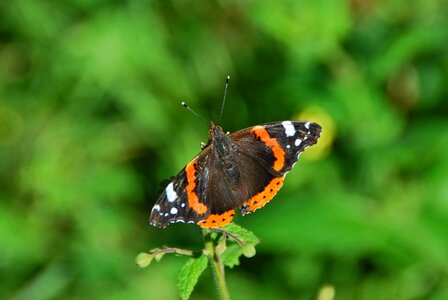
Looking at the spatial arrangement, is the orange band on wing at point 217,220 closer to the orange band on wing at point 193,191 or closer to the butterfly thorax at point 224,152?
the orange band on wing at point 193,191

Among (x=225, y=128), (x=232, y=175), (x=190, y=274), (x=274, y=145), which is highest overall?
(x=225, y=128)

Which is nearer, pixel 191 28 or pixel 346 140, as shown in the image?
pixel 346 140

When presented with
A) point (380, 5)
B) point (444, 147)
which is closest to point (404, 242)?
point (444, 147)

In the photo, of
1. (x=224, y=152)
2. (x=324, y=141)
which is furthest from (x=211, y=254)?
(x=324, y=141)

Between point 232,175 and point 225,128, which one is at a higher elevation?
point 225,128

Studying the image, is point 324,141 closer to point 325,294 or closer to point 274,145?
point 274,145

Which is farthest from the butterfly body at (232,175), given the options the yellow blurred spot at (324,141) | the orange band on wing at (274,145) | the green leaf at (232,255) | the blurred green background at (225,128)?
the yellow blurred spot at (324,141)

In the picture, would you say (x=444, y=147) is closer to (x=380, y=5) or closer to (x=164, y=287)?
(x=380, y=5)

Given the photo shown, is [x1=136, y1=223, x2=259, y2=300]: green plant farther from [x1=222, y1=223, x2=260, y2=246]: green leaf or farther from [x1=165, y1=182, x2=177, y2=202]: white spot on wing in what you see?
[x1=165, y1=182, x2=177, y2=202]: white spot on wing
